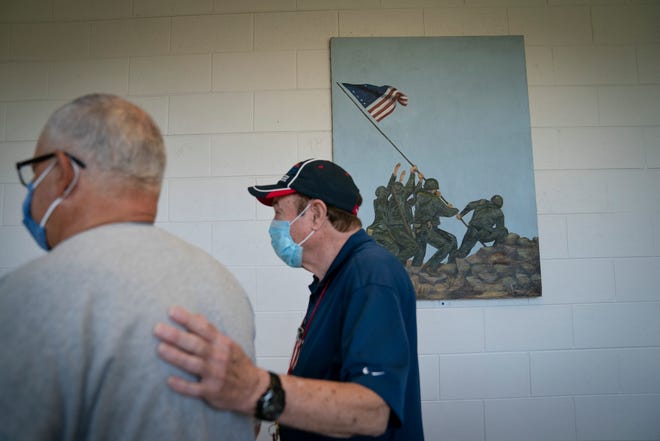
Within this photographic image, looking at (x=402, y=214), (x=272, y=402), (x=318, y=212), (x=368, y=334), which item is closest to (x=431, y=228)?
(x=402, y=214)

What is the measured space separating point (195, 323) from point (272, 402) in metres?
0.24

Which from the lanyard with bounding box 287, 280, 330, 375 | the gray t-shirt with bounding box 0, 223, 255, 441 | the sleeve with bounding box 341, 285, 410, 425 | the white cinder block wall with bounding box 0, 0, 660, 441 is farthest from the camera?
the white cinder block wall with bounding box 0, 0, 660, 441

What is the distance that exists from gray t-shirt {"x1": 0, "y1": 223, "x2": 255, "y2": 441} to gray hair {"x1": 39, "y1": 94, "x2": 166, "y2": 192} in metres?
0.10

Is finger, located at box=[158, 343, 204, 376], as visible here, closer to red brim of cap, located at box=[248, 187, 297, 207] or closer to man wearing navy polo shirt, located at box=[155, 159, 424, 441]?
man wearing navy polo shirt, located at box=[155, 159, 424, 441]

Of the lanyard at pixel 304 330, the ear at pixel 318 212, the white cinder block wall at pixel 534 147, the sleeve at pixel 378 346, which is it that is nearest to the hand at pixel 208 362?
the sleeve at pixel 378 346

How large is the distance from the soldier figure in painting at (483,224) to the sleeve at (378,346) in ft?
4.48

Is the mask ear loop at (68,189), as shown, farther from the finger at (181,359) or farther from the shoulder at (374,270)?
the shoulder at (374,270)

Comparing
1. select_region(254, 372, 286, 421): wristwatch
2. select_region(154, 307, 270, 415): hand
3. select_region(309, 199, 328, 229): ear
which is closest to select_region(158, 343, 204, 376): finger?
select_region(154, 307, 270, 415): hand

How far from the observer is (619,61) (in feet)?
7.93

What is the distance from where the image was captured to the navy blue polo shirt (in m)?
0.91

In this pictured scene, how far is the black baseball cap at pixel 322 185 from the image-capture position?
130cm

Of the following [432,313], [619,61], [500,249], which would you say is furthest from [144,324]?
[619,61]

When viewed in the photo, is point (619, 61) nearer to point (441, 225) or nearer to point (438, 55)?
point (438, 55)

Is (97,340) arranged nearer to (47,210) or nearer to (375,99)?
(47,210)
